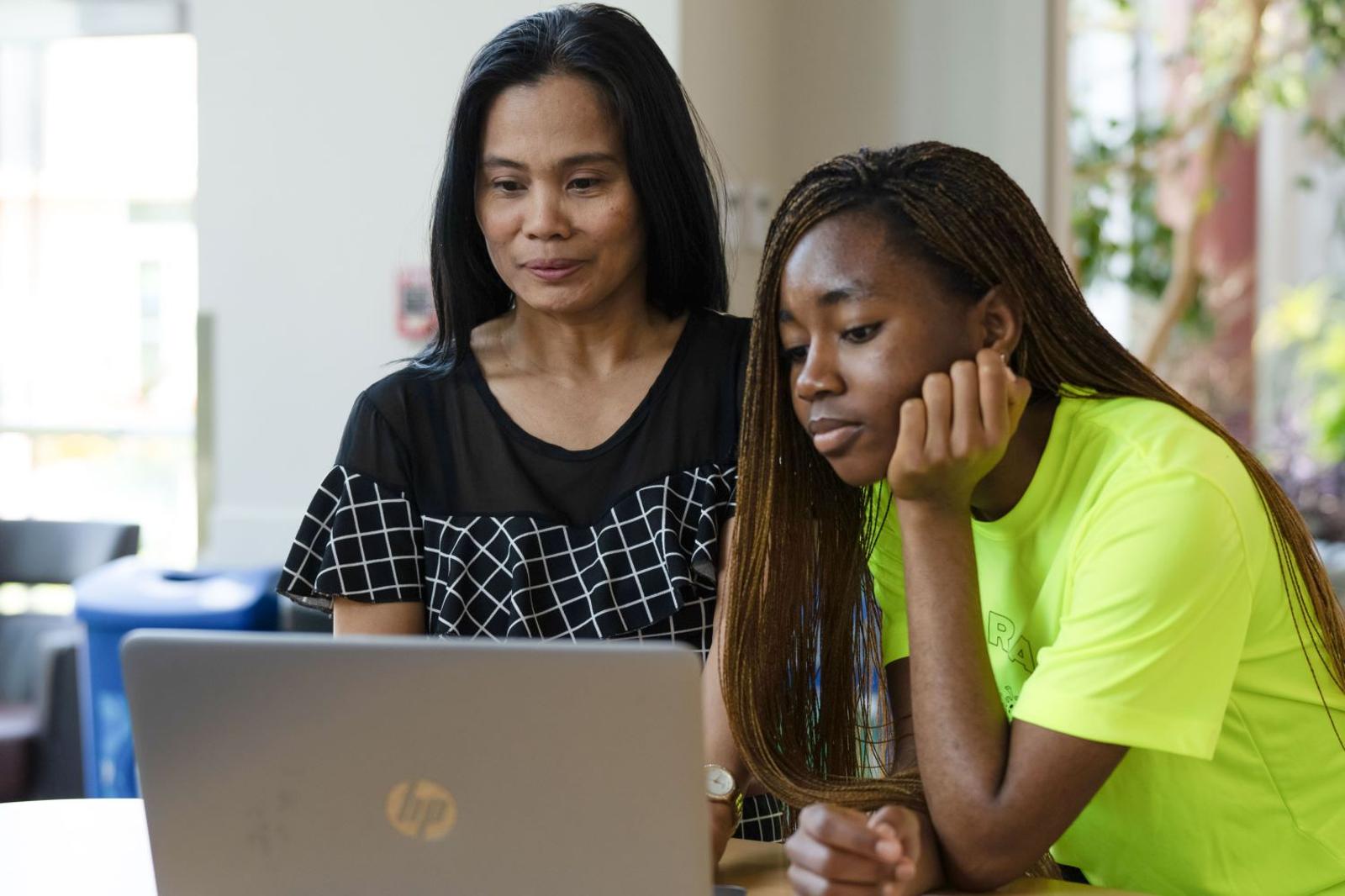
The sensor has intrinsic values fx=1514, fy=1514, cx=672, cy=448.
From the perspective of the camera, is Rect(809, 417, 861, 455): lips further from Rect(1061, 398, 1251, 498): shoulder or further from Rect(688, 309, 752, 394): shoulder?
Rect(688, 309, 752, 394): shoulder

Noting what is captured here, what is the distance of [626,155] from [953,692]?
666 mm

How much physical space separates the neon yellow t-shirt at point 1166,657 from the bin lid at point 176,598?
1.84 m

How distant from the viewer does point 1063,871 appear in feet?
4.56

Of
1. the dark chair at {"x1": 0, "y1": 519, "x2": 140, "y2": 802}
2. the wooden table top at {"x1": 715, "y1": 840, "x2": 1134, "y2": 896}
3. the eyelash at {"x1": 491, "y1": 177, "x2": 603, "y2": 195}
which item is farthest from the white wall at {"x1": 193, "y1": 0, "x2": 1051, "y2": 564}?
the wooden table top at {"x1": 715, "y1": 840, "x2": 1134, "y2": 896}

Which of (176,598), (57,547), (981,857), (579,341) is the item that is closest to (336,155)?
(176,598)

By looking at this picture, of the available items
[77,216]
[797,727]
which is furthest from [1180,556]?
A: [77,216]

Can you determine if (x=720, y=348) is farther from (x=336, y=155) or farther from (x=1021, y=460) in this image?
(x=336, y=155)

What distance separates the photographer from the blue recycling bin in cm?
286

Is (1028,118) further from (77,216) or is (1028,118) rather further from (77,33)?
(77,216)

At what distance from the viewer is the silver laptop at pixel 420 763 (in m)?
0.89

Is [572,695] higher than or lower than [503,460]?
lower

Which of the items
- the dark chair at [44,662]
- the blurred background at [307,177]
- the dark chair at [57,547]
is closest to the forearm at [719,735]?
the blurred background at [307,177]

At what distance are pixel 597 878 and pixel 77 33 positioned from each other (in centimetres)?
348

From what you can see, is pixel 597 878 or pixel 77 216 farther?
pixel 77 216
